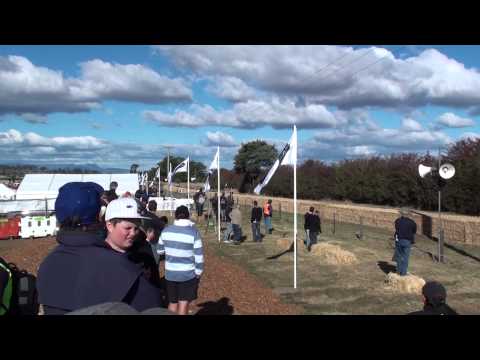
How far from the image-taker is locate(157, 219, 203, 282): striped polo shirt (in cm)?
660

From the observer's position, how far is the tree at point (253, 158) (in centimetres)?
6981

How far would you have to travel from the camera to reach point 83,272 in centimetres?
242

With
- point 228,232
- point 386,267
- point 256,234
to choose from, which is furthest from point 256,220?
point 386,267

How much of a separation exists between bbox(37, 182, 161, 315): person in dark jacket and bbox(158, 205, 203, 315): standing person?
378 cm

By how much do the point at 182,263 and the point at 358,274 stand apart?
8308 millimetres

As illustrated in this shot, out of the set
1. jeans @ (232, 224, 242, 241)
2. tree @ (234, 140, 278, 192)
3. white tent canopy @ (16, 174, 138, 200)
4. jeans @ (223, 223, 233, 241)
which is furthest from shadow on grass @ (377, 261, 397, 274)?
tree @ (234, 140, 278, 192)

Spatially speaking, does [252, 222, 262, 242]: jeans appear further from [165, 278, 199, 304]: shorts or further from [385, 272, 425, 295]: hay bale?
[165, 278, 199, 304]: shorts

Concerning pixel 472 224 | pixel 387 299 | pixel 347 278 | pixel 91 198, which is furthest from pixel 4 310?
pixel 472 224

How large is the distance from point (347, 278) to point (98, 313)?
1255cm

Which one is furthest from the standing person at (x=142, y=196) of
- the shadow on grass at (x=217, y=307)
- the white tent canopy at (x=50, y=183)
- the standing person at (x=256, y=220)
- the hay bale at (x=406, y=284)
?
the white tent canopy at (x=50, y=183)

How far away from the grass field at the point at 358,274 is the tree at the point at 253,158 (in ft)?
154

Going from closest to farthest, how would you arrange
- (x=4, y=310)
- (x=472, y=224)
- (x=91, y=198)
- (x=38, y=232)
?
(x=4, y=310) < (x=91, y=198) < (x=472, y=224) < (x=38, y=232)
